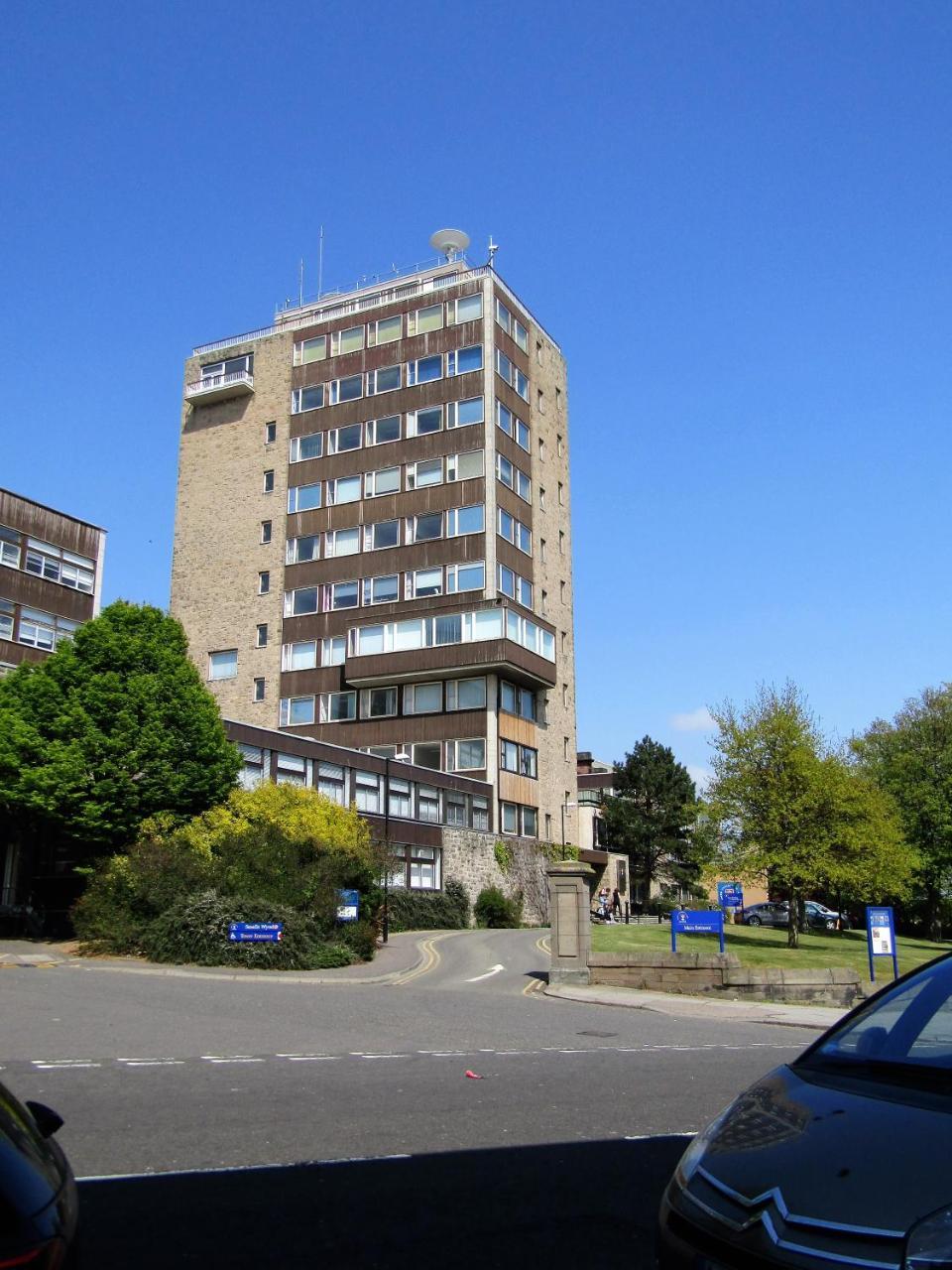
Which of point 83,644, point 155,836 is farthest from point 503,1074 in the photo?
point 83,644

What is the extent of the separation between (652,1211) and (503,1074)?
17.2 ft

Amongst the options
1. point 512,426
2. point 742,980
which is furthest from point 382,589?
point 742,980

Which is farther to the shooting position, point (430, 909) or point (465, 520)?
point (465, 520)

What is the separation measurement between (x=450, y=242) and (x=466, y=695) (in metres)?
28.9

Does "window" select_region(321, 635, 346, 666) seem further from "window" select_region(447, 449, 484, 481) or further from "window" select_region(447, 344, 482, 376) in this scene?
"window" select_region(447, 344, 482, 376)

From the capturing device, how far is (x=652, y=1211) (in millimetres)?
5965

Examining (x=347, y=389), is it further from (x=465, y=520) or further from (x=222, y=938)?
(x=222, y=938)

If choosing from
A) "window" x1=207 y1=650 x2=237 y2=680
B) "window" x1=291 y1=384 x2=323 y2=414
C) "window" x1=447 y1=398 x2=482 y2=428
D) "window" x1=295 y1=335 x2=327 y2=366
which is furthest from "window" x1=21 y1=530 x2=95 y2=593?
"window" x1=447 y1=398 x2=482 y2=428

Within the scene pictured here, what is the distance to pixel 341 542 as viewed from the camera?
6050 cm

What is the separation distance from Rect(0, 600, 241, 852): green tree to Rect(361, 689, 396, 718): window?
24.0 metres

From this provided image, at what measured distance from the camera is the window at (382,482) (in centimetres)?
5988

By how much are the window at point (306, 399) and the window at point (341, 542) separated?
7.96 m

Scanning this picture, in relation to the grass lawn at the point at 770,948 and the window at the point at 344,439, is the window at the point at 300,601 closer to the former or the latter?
the window at the point at 344,439

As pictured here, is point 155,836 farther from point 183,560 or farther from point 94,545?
point 183,560
